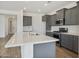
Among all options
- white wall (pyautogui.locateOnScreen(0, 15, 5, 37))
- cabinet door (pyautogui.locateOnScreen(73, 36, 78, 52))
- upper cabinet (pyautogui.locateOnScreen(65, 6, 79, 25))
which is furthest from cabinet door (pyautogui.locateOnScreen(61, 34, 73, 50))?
white wall (pyautogui.locateOnScreen(0, 15, 5, 37))

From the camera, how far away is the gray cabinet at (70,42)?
4500 millimetres

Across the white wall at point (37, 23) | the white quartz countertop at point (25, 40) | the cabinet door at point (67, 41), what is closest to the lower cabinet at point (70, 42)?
the cabinet door at point (67, 41)

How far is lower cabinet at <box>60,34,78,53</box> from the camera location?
451cm

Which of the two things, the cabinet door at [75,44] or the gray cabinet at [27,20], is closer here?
the cabinet door at [75,44]

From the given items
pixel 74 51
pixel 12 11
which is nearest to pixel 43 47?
pixel 74 51

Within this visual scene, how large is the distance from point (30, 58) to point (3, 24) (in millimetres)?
9566

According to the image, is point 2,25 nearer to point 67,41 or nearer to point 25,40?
point 67,41

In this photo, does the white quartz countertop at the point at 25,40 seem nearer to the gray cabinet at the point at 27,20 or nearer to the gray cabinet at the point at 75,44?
the gray cabinet at the point at 75,44

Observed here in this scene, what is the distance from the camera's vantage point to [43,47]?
8.65ft

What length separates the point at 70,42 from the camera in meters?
4.90

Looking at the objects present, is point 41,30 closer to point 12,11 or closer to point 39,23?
point 39,23

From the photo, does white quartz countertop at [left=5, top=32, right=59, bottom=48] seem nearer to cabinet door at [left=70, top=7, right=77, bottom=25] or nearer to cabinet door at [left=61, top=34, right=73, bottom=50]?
cabinet door at [left=61, top=34, right=73, bottom=50]

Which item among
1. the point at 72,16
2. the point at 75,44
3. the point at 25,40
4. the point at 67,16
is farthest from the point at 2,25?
the point at 25,40

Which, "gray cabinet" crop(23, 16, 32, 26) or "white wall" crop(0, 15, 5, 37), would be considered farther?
"white wall" crop(0, 15, 5, 37)
